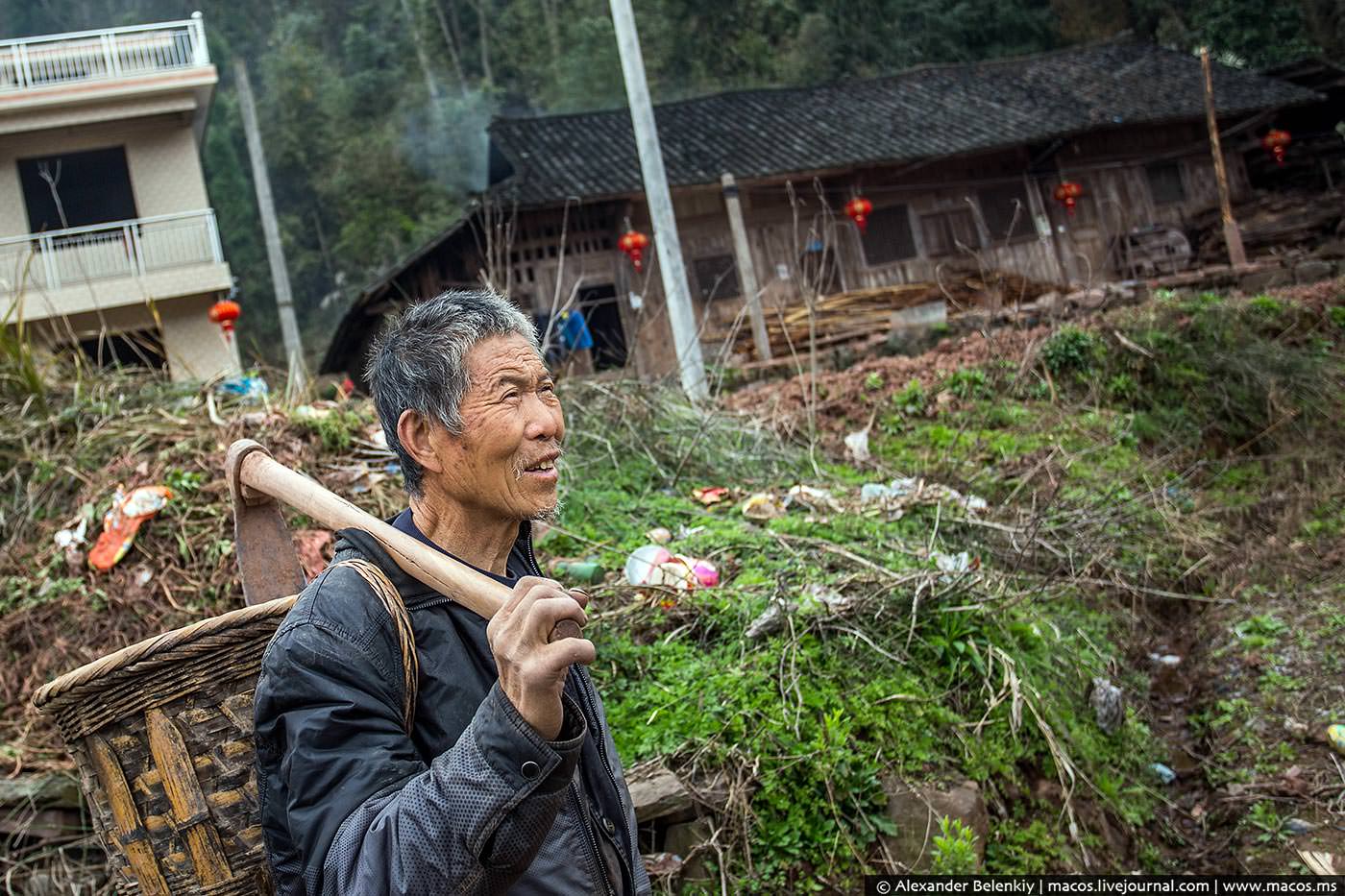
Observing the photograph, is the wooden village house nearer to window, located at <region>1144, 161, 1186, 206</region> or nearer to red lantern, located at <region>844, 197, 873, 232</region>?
window, located at <region>1144, 161, 1186, 206</region>

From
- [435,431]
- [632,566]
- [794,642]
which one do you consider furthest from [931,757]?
[435,431]

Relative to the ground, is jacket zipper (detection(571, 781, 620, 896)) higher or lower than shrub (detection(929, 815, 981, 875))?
higher

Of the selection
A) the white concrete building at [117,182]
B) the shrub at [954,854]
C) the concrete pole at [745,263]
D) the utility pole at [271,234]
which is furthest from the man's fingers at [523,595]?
the utility pole at [271,234]

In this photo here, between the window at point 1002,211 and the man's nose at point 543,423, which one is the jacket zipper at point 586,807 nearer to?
the man's nose at point 543,423

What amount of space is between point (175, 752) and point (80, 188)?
521 inches

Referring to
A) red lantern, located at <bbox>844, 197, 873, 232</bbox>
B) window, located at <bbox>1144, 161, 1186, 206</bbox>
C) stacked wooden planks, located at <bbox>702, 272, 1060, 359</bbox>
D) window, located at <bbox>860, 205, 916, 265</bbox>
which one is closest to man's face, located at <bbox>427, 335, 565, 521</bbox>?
stacked wooden planks, located at <bbox>702, 272, 1060, 359</bbox>

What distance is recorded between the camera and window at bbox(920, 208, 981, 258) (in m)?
15.6

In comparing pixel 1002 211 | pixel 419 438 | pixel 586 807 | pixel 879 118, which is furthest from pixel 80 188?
pixel 586 807

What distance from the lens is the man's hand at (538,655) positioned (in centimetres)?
136

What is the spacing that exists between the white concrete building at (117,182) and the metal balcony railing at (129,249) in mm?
16

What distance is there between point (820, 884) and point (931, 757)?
2.10 ft

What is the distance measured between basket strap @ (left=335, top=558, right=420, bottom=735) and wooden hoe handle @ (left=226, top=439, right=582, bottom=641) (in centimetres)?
6

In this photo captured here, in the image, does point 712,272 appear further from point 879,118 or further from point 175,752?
point 175,752

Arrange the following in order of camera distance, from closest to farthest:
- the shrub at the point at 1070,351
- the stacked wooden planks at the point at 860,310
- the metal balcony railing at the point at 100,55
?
the shrub at the point at 1070,351 → the stacked wooden planks at the point at 860,310 → the metal balcony railing at the point at 100,55
